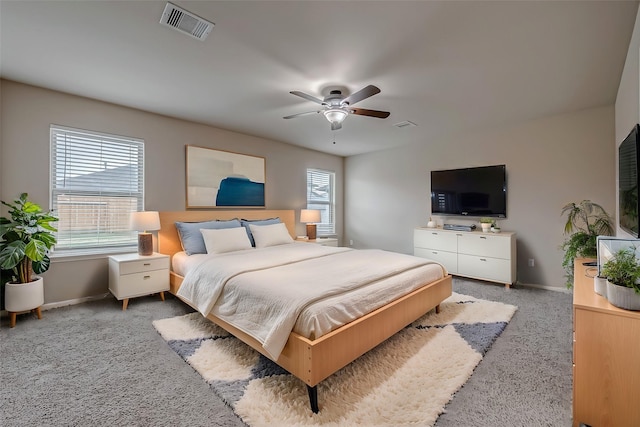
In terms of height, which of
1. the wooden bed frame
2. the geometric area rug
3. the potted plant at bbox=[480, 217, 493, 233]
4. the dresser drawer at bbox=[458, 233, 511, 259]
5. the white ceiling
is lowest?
the geometric area rug

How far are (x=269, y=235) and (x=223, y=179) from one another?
3.94 feet

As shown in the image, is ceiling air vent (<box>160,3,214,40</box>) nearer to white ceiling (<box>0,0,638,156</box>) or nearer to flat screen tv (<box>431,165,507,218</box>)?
white ceiling (<box>0,0,638,156</box>)

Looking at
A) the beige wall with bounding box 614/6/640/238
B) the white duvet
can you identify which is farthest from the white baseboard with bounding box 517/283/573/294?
the white duvet

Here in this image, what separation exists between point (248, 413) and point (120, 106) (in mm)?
3720

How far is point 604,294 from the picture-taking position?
1513mm

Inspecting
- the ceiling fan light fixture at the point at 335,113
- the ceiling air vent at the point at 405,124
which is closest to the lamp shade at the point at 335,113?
the ceiling fan light fixture at the point at 335,113

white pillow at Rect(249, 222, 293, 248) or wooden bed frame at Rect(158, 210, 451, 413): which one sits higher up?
white pillow at Rect(249, 222, 293, 248)

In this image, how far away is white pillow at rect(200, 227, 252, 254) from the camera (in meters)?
3.50

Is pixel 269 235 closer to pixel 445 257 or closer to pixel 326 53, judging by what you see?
pixel 326 53

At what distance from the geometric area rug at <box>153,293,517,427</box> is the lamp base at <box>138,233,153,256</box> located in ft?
3.21

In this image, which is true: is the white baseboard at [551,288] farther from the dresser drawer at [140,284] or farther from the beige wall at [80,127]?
the dresser drawer at [140,284]

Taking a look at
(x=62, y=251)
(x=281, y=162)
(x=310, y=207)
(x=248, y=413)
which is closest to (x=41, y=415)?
(x=248, y=413)

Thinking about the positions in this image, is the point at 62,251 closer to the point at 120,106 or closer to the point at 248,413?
the point at 120,106

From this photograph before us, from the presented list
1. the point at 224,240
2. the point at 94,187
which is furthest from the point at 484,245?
the point at 94,187
